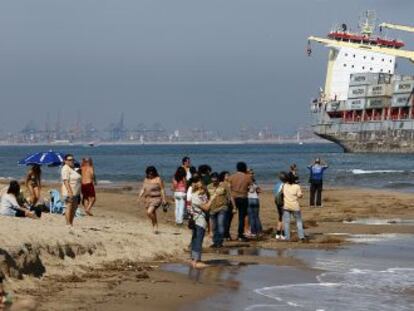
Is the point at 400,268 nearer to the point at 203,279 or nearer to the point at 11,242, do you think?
the point at 203,279

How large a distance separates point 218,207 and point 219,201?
0.35ft

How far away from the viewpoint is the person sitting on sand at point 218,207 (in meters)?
14.5

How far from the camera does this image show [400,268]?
12.5 meters

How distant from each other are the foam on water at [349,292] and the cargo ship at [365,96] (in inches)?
3404

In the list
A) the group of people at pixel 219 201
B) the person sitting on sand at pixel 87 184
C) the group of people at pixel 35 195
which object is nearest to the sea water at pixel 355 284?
the group of people at pixel 219 201

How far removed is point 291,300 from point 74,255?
10.4 feet

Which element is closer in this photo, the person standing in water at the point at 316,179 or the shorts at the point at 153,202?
the shorts at the point at 153,202

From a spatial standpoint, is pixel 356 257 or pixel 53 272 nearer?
pixel 53 272

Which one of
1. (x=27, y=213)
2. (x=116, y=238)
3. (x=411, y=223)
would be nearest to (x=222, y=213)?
(x=116, y=238)

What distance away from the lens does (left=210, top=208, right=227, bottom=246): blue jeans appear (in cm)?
1458

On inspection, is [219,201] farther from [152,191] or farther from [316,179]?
[316,179]

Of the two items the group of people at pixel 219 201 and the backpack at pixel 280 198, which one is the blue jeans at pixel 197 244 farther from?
the backpack at pixel 280 198

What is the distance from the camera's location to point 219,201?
47.5 ft

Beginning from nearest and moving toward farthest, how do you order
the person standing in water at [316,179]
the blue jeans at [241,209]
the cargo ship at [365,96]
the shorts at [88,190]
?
the blue jeans at [241,209]
the shorts at [88,190]
the person standing in water at [316,179]
the cargo ship at [365,96]
